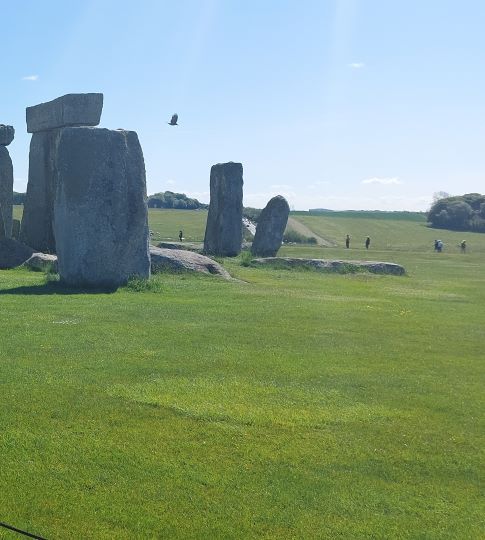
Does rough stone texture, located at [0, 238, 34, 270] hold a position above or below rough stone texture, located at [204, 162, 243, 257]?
below

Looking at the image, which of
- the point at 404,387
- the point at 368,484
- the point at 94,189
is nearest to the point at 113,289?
the point at 94,189

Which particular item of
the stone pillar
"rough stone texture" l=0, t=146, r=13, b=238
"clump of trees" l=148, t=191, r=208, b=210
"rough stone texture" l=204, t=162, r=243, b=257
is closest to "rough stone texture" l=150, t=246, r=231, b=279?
the stone pillar

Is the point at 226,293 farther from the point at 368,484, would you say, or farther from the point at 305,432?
the point at 368,484

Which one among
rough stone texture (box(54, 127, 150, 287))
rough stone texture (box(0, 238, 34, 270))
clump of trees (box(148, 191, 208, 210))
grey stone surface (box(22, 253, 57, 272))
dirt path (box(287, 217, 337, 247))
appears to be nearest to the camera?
rough stone texture (box(54, 127, 150, 287))

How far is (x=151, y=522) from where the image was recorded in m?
5.22

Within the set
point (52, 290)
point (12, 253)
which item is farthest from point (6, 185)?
point (52, 290)

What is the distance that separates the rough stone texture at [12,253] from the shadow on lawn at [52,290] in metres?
4.88

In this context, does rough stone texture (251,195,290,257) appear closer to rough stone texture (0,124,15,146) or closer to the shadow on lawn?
rough stone texture (0,124,15,146)

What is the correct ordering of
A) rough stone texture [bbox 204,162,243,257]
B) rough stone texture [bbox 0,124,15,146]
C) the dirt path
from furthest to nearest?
the dirt path, rough stone texture [bbox 204,162,243,257], rough stone texture [bbox 0,124,15,146]

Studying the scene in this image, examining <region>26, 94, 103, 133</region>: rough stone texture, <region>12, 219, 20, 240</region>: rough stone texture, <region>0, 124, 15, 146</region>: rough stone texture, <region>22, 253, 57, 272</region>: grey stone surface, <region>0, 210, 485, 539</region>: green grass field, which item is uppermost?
<region>26, 94, 103, 133</region>: rough stone texture

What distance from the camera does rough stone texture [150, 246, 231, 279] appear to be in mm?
21531

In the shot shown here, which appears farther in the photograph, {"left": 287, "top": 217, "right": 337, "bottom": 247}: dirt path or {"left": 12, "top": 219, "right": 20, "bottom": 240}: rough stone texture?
{"left": 287, "top": 217, "right": 337, "bottom": 247}: dirt path

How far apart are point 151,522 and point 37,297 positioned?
1037 cm

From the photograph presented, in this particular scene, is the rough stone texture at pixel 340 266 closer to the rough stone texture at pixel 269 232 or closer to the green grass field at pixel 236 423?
the rough stone texture at pixel 269 232
